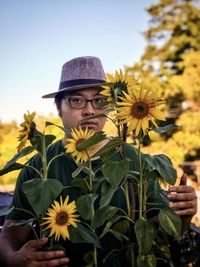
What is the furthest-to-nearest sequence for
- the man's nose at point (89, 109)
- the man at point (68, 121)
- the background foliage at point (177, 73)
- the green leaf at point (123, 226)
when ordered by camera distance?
1. the background foliage at point (177, 73)
2. the man's nose at point (89, 109)
3. the man at point (68, 121)
4. the green leaf at point (123, 226)

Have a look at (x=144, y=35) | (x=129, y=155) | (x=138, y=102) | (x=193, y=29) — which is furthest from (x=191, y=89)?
(x=138, y=102)

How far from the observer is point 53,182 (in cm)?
93

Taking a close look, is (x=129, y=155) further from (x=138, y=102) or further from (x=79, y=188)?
(x=138, y=102)

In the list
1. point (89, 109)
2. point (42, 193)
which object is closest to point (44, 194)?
point (42, 193)

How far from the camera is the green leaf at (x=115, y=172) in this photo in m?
0.85

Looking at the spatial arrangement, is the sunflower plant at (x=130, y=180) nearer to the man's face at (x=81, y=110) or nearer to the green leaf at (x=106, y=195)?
the green leaf at (x=106, y=195)

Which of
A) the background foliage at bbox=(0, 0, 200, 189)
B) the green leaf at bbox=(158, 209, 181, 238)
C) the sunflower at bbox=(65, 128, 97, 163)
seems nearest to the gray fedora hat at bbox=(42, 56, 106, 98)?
the sunflower at bbox=(65, 128, 97, 163)

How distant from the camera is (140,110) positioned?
887 millimetres

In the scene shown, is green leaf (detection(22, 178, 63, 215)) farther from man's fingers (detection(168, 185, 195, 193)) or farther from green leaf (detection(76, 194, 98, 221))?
man's fingers (detection(168, 185, 195, 193))

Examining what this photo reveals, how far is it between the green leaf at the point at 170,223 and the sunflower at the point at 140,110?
0.19 m

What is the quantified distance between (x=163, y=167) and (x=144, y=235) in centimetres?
15

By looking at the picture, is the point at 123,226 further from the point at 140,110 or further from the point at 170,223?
the point at 140,110

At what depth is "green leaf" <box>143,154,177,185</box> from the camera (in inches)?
33.9

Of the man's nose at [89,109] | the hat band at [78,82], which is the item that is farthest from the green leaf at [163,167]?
the hat band at [78,82]
